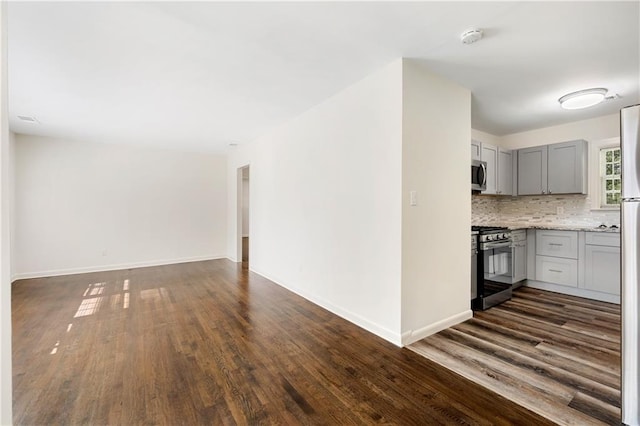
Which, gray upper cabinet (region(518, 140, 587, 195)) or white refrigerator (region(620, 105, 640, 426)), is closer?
white refrigerator (region(620, 105, 640, 426))

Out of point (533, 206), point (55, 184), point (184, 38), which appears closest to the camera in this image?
point (184, 38)

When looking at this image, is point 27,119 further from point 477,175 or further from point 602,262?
point 602,262

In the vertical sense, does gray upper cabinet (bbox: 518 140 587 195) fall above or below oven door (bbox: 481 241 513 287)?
above

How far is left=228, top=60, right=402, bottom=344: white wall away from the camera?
265cm

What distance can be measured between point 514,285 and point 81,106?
665cm

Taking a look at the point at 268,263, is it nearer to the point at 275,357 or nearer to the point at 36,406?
the point at 275,357

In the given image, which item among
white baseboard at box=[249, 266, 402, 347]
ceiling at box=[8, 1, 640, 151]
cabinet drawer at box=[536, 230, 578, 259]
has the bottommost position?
white baseboard at box=[249, 266, 402, 347]

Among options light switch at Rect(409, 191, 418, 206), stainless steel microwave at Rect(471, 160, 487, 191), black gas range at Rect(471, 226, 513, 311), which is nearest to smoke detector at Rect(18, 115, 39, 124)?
light switch at Rect(409, 191, 418, 206)

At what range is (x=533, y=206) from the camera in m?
4.94

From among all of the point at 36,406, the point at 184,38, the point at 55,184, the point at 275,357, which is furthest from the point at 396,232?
the point at 55,184

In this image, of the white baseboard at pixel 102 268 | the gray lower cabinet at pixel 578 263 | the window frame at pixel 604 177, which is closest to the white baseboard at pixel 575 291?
the gray lower cabinet at pixel 578 263

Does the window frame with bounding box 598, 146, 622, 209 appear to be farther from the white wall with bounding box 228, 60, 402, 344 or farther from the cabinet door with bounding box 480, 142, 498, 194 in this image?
the white wall with bounding box 228, 60, 402, 344

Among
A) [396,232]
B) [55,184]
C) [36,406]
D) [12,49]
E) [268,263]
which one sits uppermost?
[12,49]

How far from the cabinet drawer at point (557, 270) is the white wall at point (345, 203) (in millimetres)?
3270
